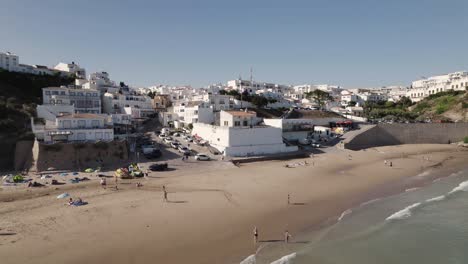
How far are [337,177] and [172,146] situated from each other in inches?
809

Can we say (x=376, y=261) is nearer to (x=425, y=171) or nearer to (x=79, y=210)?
(x=79, y=210)

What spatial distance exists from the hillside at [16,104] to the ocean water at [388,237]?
107 ft

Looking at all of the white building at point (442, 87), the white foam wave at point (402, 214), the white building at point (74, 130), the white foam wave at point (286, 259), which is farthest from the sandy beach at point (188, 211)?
the white building at point (442, 87)

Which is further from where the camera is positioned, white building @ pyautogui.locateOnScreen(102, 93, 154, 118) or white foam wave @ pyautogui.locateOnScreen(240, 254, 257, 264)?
white building @ pyautogui.locateOnScreen(102, 93, 154, 118)

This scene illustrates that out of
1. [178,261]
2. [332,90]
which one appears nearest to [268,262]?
[178,261]

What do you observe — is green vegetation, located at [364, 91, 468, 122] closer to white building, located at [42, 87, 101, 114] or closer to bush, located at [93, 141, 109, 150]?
bush, located at [93, 141, 109, 150]

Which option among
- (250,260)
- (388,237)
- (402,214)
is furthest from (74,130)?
(402,214)

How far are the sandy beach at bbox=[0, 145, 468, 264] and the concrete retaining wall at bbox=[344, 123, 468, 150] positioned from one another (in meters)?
15.6

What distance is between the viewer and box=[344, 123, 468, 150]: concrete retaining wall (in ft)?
165

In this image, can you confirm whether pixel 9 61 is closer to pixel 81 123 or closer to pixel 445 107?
pixel 81 123

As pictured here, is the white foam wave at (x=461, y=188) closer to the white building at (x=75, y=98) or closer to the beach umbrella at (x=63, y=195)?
the beach umbrella at (x=63, y=195)

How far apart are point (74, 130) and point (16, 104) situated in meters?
17.3

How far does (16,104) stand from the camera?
1714 inches

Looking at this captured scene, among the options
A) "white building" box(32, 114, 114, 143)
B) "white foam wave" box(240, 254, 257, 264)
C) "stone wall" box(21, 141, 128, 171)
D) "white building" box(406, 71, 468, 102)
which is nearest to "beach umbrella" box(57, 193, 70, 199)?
"stone wall" box(21, 141, 128, 171)
